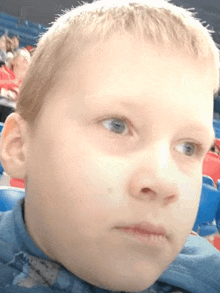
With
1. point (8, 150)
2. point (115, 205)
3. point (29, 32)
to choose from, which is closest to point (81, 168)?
point (115, 205)

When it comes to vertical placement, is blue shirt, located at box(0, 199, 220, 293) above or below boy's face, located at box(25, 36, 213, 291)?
below

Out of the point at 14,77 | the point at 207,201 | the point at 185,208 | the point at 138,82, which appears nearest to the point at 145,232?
the point at 185,208

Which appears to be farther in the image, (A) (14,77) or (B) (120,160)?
(A) (14,77)

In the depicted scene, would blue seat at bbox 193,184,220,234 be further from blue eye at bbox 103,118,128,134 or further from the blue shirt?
blue eye at bbox 103,118,128,134

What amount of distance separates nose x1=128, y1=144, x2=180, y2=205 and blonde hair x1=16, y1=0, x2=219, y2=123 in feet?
0.46

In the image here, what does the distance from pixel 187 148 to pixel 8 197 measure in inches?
16.1

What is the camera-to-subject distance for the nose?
0.28 meters

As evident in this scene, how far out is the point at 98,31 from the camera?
1.18 feet

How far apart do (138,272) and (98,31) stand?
0.28 meters

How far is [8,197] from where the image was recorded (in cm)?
61

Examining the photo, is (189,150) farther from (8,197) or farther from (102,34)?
(8,197)

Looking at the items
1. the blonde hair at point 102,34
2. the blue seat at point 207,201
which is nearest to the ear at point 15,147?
the blonde hair at point 102,34

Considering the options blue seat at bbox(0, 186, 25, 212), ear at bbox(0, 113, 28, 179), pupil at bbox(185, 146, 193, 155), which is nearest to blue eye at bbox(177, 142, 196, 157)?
pupil at bbox(185, 146, 193, 155)

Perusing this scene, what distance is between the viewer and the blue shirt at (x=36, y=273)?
36 centimetres
